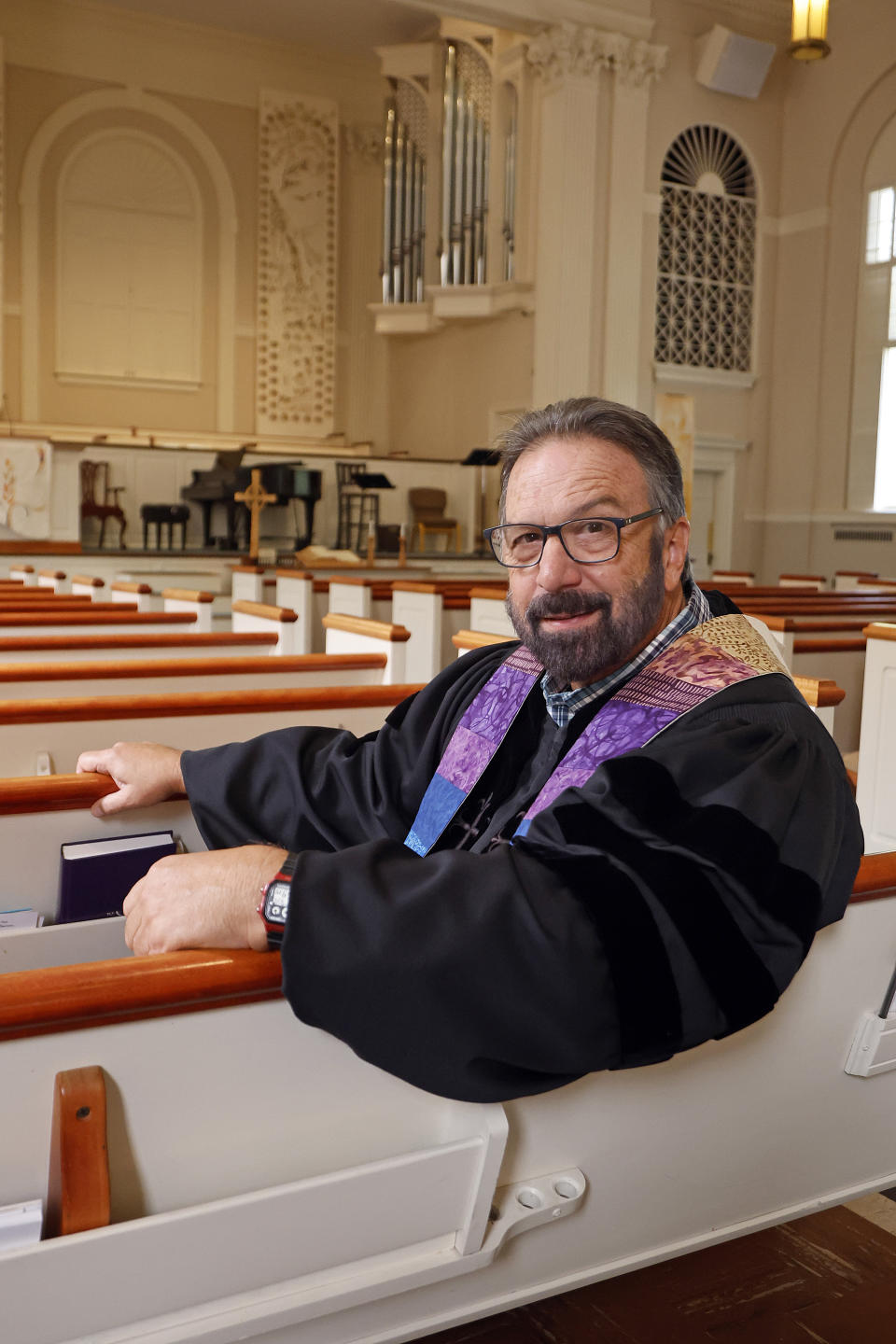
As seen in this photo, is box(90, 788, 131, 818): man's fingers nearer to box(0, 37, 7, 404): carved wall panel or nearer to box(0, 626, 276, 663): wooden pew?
box(0, 626, 276, 663): wooden pew

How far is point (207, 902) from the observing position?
46.5 inches

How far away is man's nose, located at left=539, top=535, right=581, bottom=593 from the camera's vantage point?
1586 mm

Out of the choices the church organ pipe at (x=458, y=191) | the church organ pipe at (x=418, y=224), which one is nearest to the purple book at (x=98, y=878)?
the church organ pipe at (x=458, y=191)

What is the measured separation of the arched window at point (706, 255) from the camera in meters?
11.4

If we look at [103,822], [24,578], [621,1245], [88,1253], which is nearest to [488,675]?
[103,822]

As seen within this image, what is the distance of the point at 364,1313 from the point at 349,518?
A: 35.5 feet

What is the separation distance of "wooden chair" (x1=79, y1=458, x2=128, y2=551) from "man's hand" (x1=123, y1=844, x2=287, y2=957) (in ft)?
32.7

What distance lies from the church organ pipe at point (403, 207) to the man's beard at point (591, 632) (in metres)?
12.2

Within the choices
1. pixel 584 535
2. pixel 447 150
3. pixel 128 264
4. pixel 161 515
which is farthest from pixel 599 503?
pixel 128 264

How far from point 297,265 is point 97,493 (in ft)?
14.4

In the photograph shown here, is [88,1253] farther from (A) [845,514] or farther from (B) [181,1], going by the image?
(B) [181,1]

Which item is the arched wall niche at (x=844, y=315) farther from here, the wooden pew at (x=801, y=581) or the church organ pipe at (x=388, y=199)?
the church organ pipe at (x=388, y=199)

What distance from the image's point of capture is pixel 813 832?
1.21 meters

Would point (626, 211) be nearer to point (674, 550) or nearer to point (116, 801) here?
point (674, 550)
